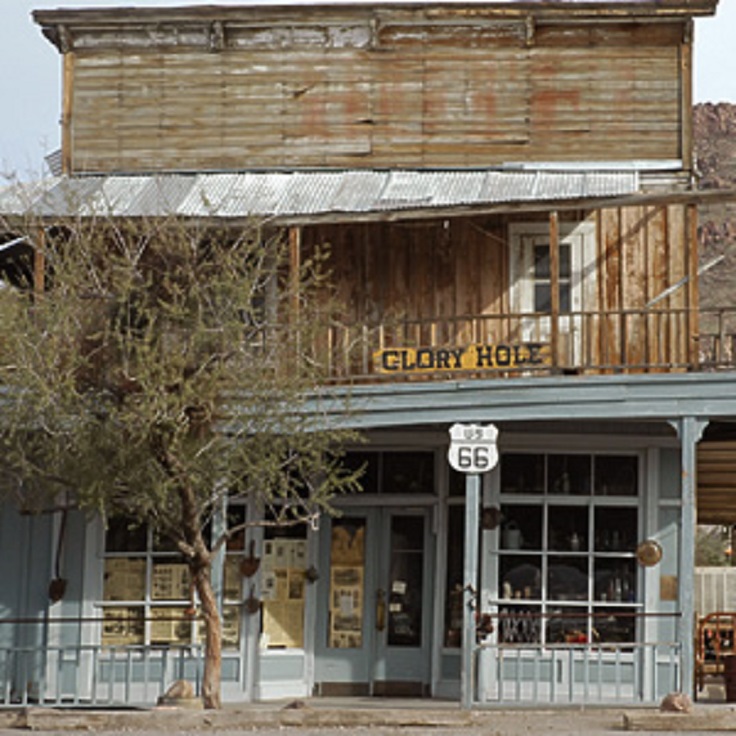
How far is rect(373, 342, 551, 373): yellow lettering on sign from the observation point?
17.4 m

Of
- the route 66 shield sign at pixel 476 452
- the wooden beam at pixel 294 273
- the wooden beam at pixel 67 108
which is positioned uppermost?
the wooden beam at pixel 67 108

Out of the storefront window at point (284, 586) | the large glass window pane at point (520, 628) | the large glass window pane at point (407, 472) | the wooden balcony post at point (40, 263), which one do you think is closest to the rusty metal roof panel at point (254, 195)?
the wooden balcony post at point (40, 263)

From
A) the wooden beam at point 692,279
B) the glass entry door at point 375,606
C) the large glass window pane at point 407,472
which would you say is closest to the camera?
the wooden beam at point 692,279

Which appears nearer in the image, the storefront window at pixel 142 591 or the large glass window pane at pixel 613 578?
the large glass window pane at pixel 613 578

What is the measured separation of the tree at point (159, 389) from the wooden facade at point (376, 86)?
475 cm

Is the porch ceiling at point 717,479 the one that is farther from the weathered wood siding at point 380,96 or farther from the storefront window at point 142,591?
the storefront window at point 142,591

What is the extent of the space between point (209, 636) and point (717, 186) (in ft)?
283

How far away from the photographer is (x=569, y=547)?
60.4 ft

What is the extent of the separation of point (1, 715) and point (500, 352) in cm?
602

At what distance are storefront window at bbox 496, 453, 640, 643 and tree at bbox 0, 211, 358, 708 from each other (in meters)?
2.88

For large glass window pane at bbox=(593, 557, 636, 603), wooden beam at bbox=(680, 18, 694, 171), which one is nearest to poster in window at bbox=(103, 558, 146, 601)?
large glass window pane at bbox=(593, 557, 636, 603)

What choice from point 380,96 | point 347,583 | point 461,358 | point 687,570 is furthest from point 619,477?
point 380,96

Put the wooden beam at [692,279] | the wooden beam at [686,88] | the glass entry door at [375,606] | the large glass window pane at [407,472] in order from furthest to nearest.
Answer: the wooden beam at [686,88], the large glass window pane at [407,472], the glass entry door at [375,606], the wooden beam at [692,279]

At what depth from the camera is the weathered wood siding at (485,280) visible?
63.3 ft
